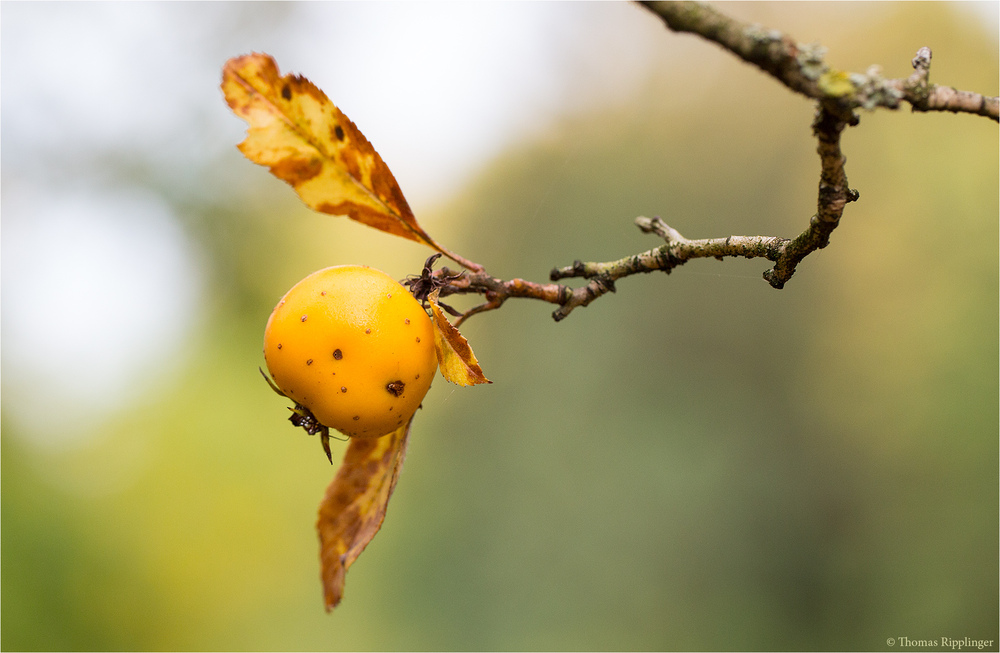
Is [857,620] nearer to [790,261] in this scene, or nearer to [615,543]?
[615,543]

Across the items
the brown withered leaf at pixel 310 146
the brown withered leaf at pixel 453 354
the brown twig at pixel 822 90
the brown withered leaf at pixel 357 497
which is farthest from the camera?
the brown withered leaf at pixel 357 497

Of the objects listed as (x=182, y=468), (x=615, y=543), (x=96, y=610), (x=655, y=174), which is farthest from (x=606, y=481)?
(x=96, y=610)

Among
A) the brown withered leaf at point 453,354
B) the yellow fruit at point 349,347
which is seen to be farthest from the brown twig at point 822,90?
the yellow fruit at point 349,347

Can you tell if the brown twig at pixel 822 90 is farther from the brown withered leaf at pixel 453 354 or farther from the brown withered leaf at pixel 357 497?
the brown withered leaf at pixel 357 497

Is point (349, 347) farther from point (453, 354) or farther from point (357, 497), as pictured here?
point (357, 497)

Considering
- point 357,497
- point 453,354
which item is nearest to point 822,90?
point 453,354

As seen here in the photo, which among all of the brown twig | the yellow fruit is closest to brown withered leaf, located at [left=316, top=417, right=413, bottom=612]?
the yellow fruit

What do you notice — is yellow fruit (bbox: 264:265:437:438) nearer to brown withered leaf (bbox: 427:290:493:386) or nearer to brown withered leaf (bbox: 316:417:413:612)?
brown withered leaf (bbox: 427:290:493:386)
